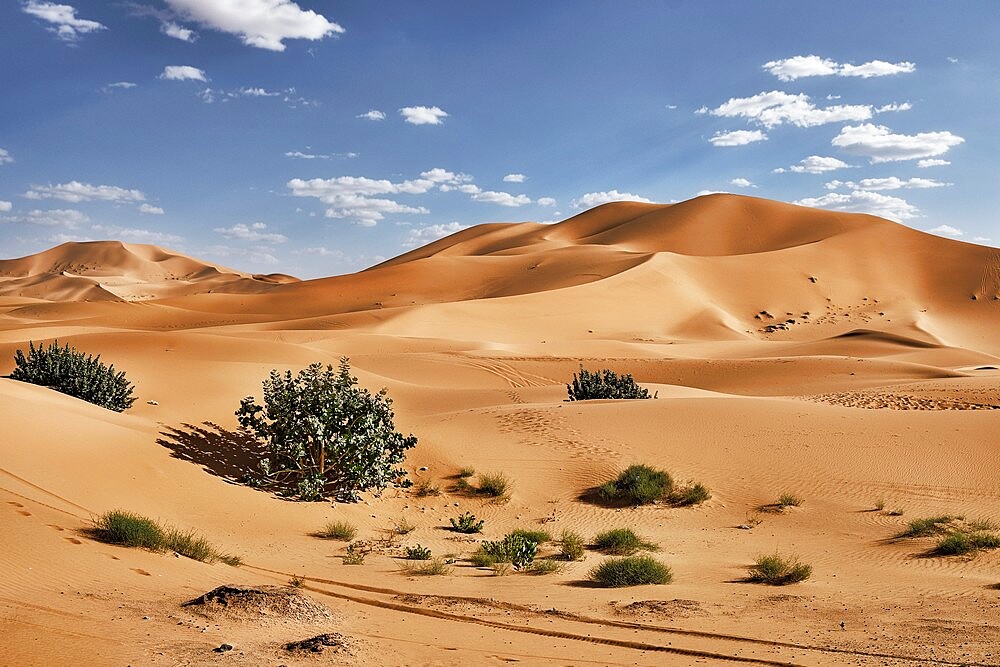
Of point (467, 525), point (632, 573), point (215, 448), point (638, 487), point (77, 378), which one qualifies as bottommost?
point (467, 525)

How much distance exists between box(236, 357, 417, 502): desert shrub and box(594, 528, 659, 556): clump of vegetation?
325 centimetres

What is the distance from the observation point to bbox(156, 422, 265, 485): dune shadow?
1030 cm

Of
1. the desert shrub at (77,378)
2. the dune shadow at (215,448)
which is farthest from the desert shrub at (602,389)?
the desert shrub at (77,378)

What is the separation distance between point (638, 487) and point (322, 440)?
4.43 meters

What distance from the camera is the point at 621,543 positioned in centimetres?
895

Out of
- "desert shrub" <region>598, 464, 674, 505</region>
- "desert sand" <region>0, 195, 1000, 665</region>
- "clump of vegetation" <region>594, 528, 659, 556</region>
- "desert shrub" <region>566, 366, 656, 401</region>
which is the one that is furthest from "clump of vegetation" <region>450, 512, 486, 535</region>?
"desert shrub" <region>566, 366, 656, 401</region>

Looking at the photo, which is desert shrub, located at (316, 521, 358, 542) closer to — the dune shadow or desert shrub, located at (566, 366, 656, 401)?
the dune shadow

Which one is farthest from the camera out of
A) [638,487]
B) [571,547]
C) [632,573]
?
[638,487]

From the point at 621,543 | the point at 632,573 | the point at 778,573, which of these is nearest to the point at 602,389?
the point at 621,543

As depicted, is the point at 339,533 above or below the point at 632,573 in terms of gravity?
below

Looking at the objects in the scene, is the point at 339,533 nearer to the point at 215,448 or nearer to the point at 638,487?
the point at 215,448

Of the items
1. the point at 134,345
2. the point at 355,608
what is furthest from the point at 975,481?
the point at 134,345

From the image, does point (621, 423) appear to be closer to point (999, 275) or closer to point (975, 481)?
point (975, 481)

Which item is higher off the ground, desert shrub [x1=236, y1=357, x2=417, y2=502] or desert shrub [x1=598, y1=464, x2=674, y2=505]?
desert shrub [x1=236, y1=357, x2=417, y2=502]
